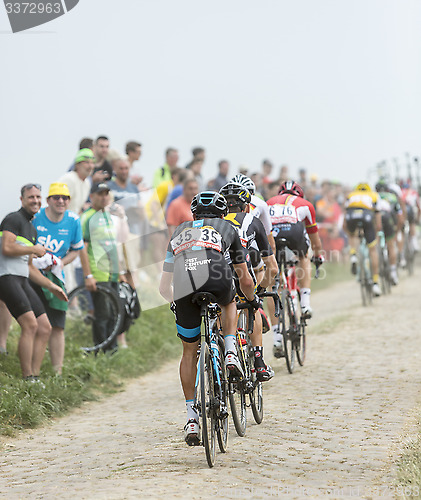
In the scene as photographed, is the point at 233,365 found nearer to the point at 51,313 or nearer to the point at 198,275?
the point at 198,275

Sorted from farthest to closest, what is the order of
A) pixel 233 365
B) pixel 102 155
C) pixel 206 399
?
pixel 102 155 → pixel 233 365 → pixel 206 399

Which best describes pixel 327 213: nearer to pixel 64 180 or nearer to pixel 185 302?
pixel 64 180

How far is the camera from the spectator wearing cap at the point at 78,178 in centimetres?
1334

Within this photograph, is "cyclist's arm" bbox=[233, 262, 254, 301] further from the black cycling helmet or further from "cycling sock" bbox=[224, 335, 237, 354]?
the black cycling helmet

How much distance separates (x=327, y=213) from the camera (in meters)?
27.7

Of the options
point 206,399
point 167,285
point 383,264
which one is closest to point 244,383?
point 206,399

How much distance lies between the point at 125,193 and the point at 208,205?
7277 millimetres

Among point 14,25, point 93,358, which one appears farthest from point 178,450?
point 14,25

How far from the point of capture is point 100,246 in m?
13.0

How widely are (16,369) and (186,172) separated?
592 cm

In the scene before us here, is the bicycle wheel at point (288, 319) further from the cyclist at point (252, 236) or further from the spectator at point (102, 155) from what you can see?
the spectator at point (102, 155)

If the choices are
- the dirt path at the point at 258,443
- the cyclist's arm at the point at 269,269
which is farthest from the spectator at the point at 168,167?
the cyclist's arm at the point at 269,269

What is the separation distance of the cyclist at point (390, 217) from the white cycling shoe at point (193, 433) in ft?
42.1

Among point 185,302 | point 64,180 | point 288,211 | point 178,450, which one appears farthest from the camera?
point 64,180
